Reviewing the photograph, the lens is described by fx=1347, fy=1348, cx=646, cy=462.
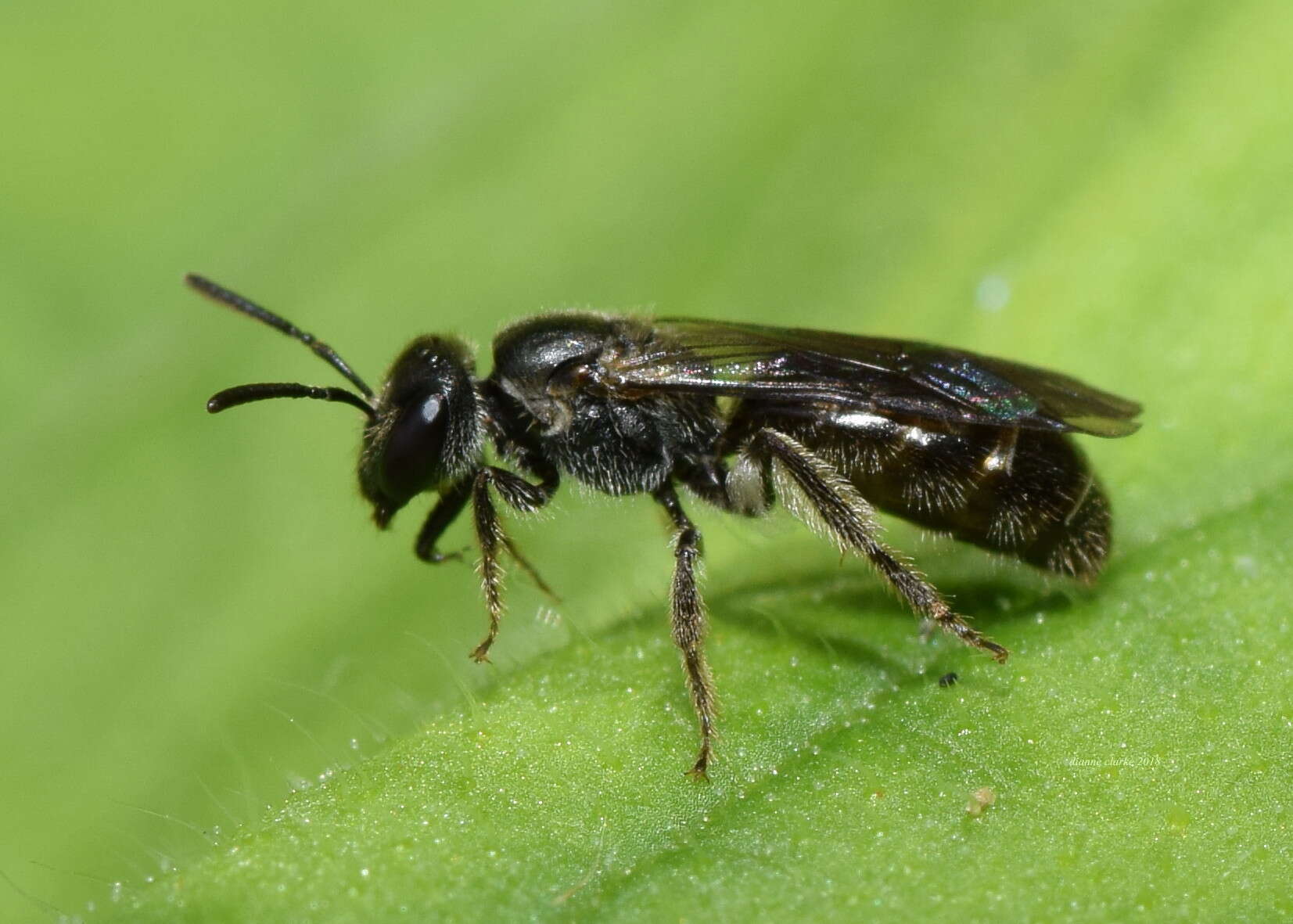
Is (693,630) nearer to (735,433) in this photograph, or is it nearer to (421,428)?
(735,433)

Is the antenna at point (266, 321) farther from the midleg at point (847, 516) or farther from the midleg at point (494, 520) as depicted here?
the midleg at point (847, 516)

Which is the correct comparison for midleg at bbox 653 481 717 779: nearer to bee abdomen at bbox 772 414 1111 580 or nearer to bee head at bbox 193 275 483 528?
bee abdomen at bbox 772 414 1111 580

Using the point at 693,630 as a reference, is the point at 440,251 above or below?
below

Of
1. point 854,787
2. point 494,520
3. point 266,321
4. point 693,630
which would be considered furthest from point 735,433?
point 854,787

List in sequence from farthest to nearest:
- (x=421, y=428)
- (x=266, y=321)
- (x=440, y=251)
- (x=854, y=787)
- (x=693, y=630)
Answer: (x=440, y=251), (x=266, y=321), (x=421, y=428), (x=693, y=630), (x=854, y=787)

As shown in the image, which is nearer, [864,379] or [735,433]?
[864,379]

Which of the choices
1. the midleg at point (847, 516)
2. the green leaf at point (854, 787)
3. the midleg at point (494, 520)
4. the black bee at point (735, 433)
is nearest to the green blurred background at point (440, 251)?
the midleg at point (494, 520)
